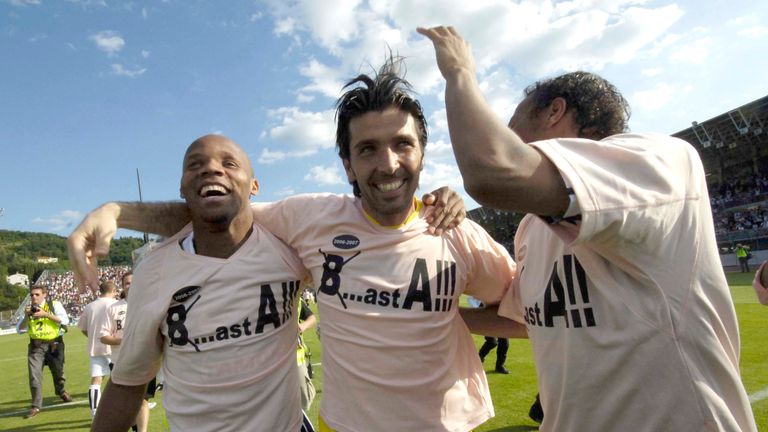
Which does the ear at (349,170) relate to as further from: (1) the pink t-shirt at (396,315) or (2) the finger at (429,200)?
(2) the finger at (429,200)

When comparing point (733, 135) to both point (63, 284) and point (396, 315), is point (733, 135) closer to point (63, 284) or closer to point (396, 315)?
point (396, 315)

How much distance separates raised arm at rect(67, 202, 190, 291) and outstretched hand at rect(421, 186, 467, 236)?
141 cm

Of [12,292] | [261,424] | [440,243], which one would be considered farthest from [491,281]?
[12,292]

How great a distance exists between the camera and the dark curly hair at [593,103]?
188cm

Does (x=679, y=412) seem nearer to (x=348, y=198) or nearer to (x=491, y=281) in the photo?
(x=491, y=281)

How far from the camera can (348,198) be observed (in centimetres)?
279

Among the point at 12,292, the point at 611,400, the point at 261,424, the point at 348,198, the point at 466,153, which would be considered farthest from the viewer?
the point at 12,292

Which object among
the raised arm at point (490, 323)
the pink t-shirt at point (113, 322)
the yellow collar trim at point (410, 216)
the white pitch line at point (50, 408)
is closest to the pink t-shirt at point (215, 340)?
the yellow collar trim at point (410, 216)

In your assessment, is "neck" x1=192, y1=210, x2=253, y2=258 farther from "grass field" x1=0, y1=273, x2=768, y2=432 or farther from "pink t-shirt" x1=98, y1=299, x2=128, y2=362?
"pink t-shirt" x1=98, y1=299, x2=128, y2=362

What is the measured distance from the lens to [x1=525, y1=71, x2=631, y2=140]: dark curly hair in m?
1.88

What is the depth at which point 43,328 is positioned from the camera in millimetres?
9914

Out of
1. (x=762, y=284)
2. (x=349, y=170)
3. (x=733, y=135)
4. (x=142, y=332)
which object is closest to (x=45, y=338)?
(x=142, y=332)

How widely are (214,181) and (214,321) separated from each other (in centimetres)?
71

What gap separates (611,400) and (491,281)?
1.06 metres
